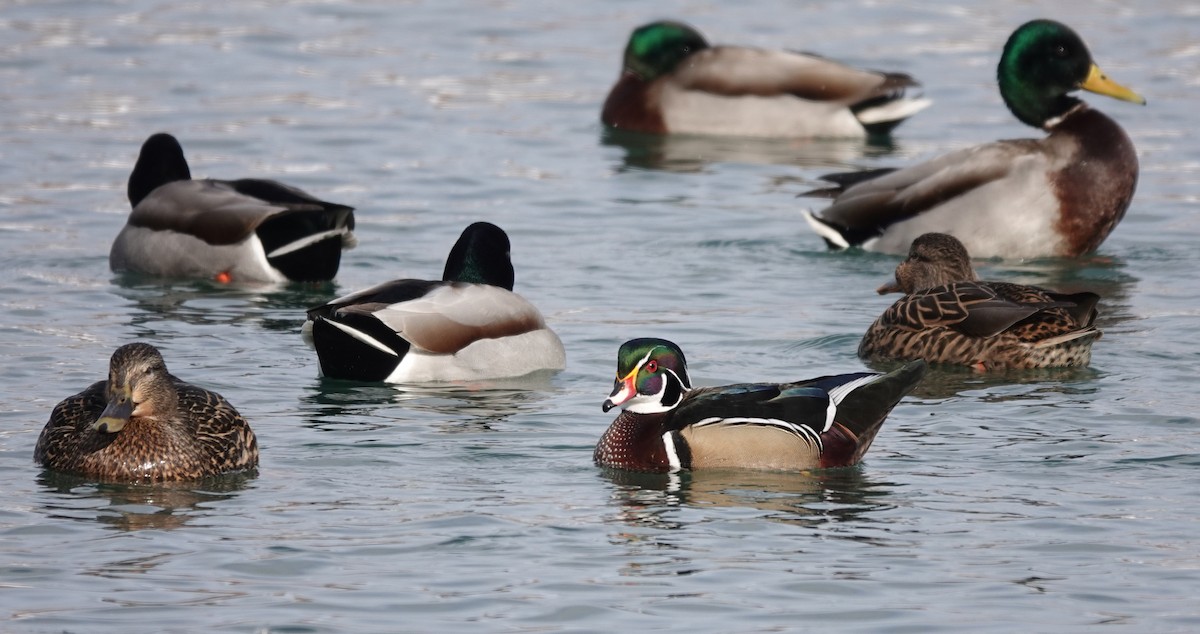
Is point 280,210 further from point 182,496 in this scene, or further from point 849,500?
point 849,500

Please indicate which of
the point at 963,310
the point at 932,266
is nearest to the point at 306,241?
the point at 932,266

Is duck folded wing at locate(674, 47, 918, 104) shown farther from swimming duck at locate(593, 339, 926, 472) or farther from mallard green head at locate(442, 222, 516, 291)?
swimming duck at locate(593, 339, 926, 472)

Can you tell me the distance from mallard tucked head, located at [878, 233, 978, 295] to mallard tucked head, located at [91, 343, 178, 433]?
4890 mm

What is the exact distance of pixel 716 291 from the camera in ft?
44.4

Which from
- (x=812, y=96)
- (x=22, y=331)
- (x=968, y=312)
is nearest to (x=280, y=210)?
(x=22, y=331)

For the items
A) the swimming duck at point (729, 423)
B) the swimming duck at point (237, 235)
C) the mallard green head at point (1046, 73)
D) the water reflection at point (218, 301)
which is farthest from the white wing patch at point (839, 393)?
the mallard green head at point (1046, 73)

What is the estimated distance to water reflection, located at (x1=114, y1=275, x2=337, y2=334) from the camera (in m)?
12.7

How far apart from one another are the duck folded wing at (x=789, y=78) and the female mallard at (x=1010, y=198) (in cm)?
477

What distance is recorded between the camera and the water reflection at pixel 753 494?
8516 mm

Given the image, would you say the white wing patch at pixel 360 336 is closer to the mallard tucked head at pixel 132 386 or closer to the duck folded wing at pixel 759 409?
the mallard tucked head at pixel 132 386

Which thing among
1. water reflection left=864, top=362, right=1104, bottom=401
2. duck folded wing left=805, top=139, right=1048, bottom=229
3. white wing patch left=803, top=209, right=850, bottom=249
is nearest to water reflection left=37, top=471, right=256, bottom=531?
water reflection left=864, top=362, right=1104, bottom=401

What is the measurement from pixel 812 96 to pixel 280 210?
7342 millimetres

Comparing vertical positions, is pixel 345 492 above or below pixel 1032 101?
Result: below

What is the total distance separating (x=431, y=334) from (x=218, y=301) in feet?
8.67
